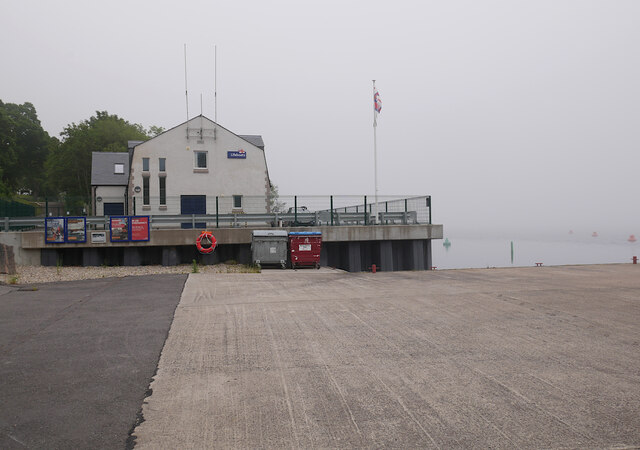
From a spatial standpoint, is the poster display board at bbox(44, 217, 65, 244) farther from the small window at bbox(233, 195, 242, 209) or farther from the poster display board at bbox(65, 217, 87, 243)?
the small window at bbox(233, 195, 242, 209)

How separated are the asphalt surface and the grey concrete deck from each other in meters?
0.29

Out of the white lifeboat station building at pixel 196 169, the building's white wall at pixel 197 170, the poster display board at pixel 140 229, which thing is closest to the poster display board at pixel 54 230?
the poster display board at pixel 140 229

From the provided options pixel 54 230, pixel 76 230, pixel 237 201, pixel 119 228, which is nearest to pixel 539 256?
pixel 237 201

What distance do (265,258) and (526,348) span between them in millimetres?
12066

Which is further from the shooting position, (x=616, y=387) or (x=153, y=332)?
(x=153, y=332)

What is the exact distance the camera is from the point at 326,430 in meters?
3.86

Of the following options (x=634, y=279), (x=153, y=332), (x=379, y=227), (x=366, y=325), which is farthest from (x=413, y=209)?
(x=153, y=332)

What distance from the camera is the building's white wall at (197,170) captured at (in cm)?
2850

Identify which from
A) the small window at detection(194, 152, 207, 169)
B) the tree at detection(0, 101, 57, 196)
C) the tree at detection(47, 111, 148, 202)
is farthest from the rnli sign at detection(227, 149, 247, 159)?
the tree at detection(0, 101, 57, 196)

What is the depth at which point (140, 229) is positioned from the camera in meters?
18.2

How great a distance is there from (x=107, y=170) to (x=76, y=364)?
33.2 meters

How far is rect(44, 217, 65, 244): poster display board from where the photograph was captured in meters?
17.9

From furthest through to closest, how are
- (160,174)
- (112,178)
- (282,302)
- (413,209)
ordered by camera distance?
1. (112,178)
2. (160,174)
3. (413,209)
4. (282,302)

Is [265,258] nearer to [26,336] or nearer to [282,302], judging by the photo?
[282,302]
